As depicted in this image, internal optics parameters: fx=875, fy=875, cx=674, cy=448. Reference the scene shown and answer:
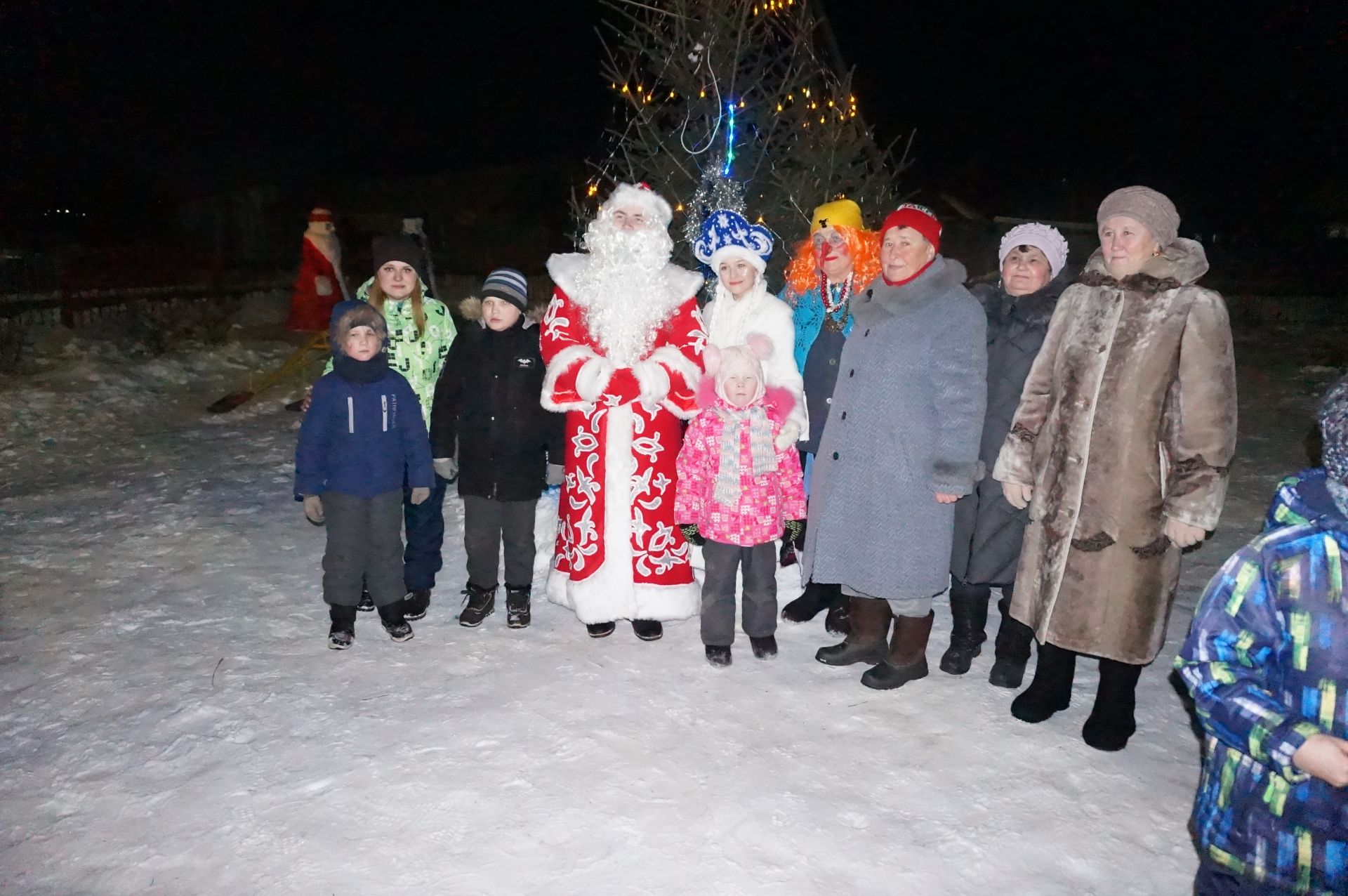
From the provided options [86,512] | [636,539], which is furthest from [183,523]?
[636,539]

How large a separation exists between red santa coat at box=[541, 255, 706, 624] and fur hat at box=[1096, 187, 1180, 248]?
6.02 feet

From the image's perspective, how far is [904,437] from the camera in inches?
145

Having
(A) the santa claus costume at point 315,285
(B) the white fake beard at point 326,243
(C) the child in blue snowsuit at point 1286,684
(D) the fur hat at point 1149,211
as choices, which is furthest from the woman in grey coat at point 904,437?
(B) the white fake beard at point 326,243

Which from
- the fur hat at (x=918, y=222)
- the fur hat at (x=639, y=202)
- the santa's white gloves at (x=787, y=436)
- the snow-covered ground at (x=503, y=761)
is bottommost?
the snow-covered ground at (x=503, y=761)

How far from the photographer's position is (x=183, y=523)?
5.86 meters

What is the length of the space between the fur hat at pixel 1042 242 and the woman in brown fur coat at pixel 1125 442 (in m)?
0.50

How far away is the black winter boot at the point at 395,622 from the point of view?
4.27 meters

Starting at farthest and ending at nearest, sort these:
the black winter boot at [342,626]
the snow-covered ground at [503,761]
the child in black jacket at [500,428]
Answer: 1. the child in black jacket at [500,428]
2. the black winter boot at [342,626]
3. the snow-covered ground at [503,761]

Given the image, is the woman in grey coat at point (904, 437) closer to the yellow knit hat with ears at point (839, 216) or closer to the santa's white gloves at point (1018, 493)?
the santa's white gloves at point (1018, 493)

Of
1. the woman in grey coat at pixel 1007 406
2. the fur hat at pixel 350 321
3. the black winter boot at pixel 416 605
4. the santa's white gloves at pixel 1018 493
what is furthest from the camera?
the black winter boot at pixel 416 605

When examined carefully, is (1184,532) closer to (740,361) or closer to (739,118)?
(740,361)

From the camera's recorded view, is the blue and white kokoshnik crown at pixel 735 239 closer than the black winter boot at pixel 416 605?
Yes

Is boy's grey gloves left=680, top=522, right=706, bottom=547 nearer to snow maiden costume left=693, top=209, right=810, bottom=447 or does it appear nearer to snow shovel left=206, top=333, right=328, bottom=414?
snow maiden costume left=693, top=209, right=810, bottom=447

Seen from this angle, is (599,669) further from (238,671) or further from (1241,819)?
(1241,819)
